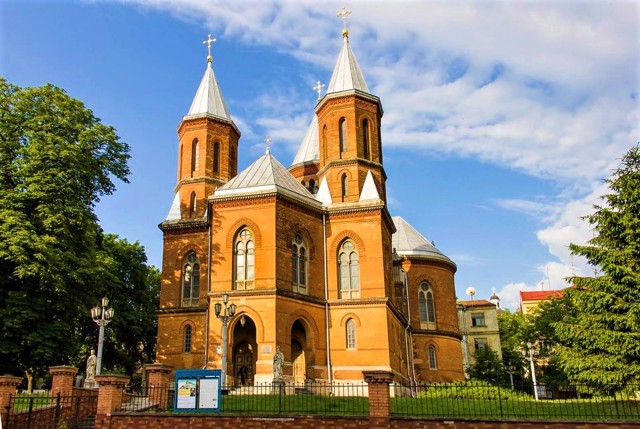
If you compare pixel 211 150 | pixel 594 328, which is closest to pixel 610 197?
pixel 594 328

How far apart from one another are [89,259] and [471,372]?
33.0 m

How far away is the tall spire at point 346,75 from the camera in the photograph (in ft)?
119

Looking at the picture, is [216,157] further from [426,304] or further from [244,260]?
[426,304]

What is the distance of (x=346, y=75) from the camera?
36.8 meters

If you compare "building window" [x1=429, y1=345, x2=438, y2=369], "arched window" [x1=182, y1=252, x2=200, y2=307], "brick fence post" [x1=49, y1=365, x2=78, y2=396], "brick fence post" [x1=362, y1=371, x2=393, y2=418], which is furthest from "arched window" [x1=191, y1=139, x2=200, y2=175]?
"brick fence post" [x1=362, y1=371, x2=393, y2=418]

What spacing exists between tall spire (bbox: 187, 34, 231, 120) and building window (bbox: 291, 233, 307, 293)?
40.9 feet

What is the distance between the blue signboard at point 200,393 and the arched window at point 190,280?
1673 centimetres

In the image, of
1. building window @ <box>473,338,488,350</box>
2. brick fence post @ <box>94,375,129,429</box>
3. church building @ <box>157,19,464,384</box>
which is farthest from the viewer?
building window @ <box>473,338,488,350</box>

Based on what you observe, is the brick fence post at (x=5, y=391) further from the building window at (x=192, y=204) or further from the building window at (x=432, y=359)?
the building window at (x=432, y=359)

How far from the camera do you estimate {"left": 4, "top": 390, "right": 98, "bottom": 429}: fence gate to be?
17337mm

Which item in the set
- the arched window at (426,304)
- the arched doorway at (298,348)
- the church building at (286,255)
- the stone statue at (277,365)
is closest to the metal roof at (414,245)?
the arched window at (426,304)

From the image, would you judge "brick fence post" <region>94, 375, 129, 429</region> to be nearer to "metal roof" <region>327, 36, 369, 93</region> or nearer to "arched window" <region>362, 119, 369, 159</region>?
"arched window" <region>362, 119, 369, 159</region>

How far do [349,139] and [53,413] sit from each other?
22351 mm

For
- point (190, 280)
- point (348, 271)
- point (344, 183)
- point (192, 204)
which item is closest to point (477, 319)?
→ point (344, 183)
